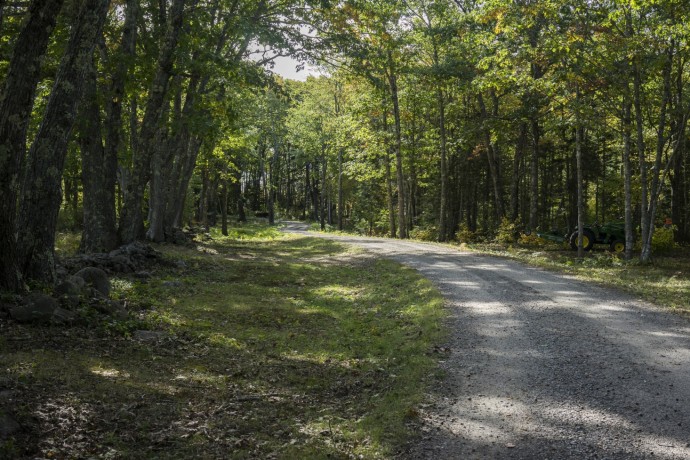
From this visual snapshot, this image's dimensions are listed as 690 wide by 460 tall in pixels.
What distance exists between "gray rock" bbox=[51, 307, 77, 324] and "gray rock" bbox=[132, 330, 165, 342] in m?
0.92

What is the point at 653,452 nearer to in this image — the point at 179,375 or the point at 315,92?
the point at 179,375

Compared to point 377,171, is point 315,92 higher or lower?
higher

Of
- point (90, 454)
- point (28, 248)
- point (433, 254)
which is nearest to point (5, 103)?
point (28, 248)

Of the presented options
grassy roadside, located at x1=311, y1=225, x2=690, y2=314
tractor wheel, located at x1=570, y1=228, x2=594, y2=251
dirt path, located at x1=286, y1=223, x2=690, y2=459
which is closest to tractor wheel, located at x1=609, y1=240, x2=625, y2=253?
tractor wheel, located at x1=570, y1=228, x2=594, y2=251

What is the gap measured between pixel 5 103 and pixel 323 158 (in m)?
43.8

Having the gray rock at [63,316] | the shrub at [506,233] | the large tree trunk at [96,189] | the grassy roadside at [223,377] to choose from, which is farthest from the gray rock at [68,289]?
the shrub at [506,233]

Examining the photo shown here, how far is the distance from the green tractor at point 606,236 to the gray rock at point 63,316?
21148 millimetres

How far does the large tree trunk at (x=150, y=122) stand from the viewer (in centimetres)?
1384

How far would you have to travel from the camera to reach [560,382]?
6.14 m

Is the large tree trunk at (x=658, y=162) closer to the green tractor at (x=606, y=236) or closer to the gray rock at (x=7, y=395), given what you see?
the green tractor at (x=606, y=236)

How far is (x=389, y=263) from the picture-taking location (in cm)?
1708

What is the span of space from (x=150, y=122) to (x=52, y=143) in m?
6.80

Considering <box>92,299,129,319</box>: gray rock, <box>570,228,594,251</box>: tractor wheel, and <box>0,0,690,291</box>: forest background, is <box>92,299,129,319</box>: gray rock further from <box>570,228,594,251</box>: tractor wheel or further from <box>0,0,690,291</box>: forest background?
<box>570,228,594,251</box>: tractor wheel

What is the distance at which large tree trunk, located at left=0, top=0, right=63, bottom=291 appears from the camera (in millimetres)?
6539
